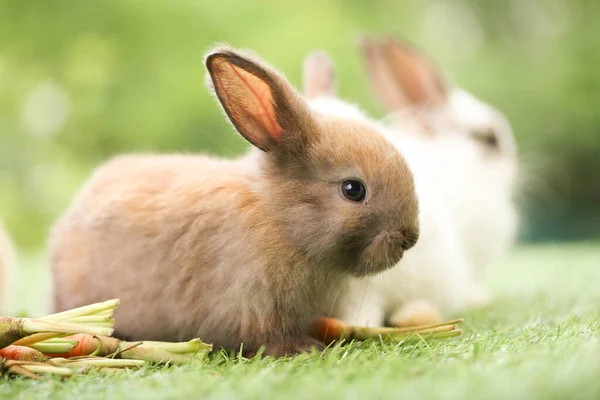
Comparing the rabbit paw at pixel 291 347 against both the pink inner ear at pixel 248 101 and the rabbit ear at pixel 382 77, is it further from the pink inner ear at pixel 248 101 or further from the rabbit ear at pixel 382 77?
the rabbit ear at pixel 382 77

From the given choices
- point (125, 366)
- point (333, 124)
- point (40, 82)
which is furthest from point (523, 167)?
point (40, 82)

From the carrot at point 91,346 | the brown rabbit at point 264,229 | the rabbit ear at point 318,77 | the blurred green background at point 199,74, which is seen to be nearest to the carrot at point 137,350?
the carrot at point 91,346

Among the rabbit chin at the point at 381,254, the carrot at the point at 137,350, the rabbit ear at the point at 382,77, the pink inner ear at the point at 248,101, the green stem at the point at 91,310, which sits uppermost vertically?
the rabbit ear at the point at 382,77

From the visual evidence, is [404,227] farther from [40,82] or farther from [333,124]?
[40,82]

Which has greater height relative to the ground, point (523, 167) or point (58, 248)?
point (523, 167)

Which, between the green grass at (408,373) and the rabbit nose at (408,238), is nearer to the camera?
the green grass at (408,373)
